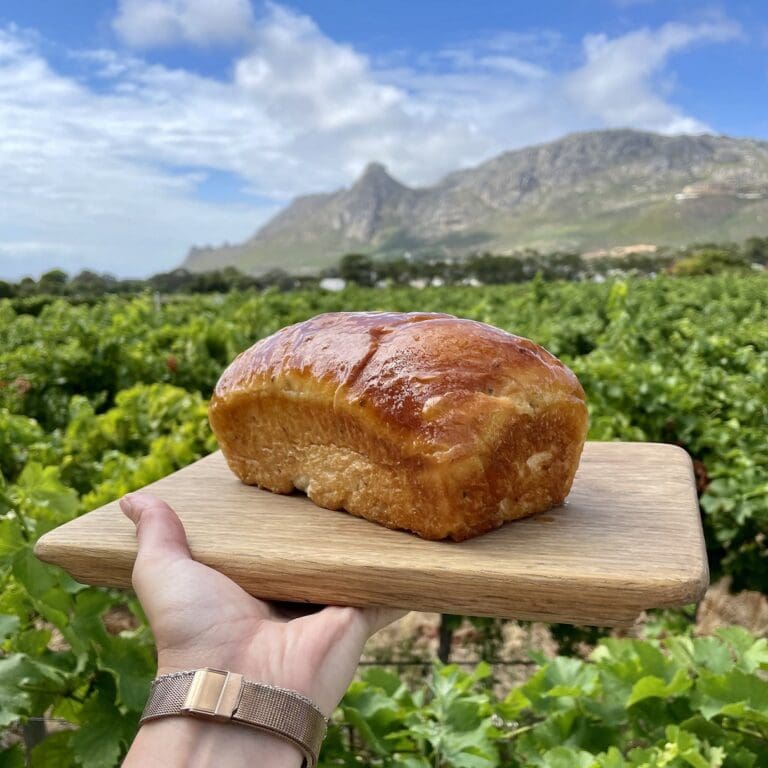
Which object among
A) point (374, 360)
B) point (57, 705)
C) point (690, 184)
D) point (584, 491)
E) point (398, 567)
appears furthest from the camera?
point (690, 184)

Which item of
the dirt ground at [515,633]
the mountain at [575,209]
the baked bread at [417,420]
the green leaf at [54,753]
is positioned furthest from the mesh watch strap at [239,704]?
the mountain at [575,209]

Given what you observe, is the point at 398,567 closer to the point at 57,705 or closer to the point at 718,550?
the point at 57,705

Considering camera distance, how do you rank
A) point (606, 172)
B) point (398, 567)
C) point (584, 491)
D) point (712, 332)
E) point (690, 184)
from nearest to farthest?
point (398, 567) < point (584, 491) < point (712, 332) < point (690, 184) < point (606, 172)

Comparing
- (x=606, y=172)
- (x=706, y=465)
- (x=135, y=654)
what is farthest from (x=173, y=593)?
(x=606, y=172)

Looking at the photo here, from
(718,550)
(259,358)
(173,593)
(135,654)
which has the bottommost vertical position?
(718,550)

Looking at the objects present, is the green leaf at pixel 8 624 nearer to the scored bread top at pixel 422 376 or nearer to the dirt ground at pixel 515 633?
the scored bread top at pixel 422 376

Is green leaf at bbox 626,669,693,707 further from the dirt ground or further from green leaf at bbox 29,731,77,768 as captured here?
the dirt ground
